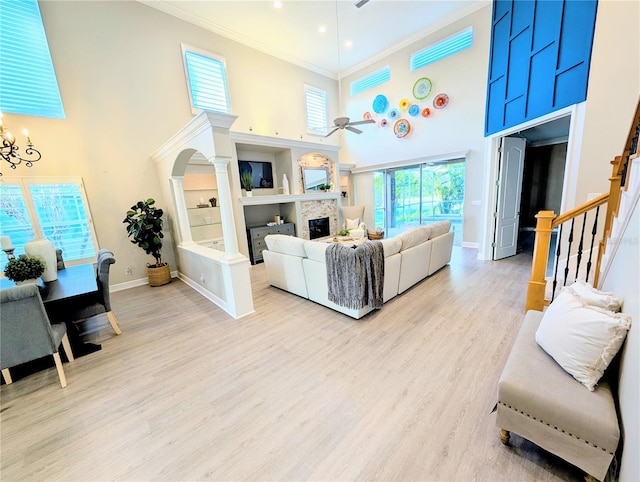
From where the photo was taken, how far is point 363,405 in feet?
5.68

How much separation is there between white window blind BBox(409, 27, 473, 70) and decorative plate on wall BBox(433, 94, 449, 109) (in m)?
0.86

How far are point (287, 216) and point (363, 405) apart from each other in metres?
5.12

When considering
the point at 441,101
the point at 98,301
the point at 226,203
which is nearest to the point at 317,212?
the point at 226,203

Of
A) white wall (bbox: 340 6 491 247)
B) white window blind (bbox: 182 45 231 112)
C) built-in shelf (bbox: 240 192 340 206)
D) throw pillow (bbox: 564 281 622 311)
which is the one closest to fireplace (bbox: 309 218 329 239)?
built-in shelf (bbox: 240 192 340 206)

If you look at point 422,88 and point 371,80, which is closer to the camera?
point 422,88

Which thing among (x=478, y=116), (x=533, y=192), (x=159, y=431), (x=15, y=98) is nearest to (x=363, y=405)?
(x=159, y=431)

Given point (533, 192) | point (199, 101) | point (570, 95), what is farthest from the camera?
point (533, 192)

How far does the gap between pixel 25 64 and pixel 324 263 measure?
5252mm

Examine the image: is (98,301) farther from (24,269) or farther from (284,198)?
(284,198)

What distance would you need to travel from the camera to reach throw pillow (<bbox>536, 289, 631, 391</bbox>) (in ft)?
3.95

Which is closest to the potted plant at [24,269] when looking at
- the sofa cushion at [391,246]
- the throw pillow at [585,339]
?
the sofa cushion at [391,246]

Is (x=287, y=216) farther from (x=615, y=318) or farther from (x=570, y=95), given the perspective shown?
(x=615, y=318)

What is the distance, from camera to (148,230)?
4246mm

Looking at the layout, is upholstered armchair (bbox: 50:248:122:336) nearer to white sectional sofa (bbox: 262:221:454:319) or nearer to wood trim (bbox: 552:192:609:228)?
white sectional sofa (bbox: 262:221:454:319)
